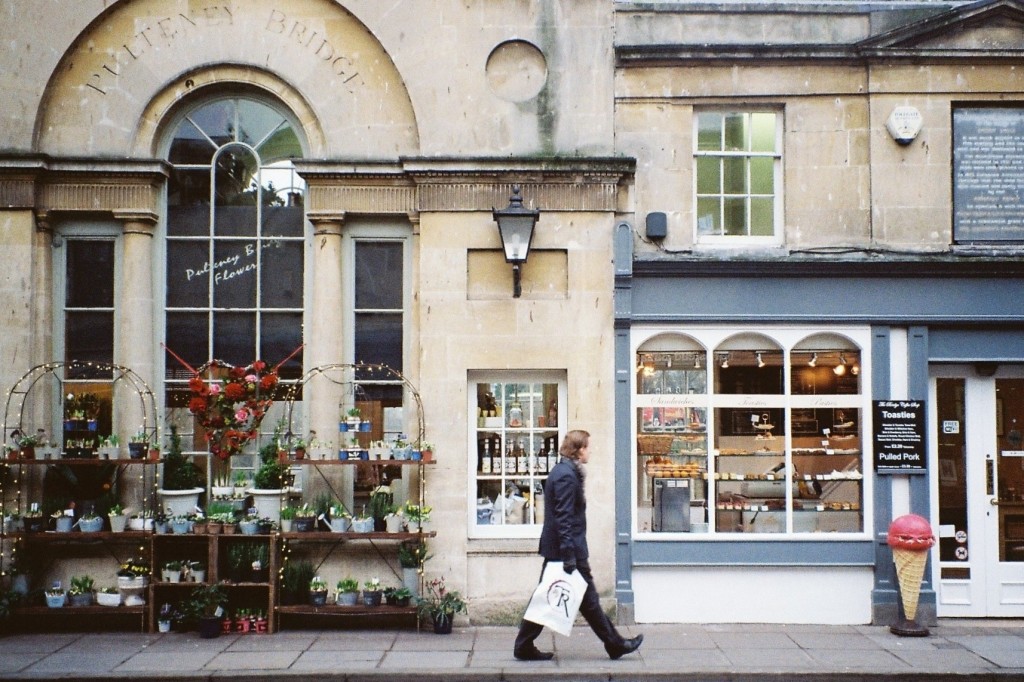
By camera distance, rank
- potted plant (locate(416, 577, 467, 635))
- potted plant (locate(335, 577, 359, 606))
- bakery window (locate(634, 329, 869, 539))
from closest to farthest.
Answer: potted plant (locate(416, 577, 467, 635)) → potted plant (locate(335, 577, 359, 606)) → bakery window (locate(634, 329, 869, 539))

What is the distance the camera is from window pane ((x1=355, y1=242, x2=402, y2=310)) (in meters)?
10.3

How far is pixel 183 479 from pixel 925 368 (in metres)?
7.97

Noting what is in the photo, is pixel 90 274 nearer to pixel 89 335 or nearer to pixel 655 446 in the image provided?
pixel 89 335

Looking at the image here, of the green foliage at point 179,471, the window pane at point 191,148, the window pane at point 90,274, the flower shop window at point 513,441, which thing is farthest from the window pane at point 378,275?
the window pane at point 90,274

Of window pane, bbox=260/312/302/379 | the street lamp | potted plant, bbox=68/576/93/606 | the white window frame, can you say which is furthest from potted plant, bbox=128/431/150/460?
the white window frame

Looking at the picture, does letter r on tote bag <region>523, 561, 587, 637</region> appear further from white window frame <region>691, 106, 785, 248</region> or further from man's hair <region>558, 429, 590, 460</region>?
white window frame <region>691, 106, 785, 248</region>

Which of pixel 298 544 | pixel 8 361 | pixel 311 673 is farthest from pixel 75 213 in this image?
pixel 311 673

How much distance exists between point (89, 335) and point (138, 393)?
2.94 ft

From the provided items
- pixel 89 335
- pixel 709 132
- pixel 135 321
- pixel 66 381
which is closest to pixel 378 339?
pixel 135 321

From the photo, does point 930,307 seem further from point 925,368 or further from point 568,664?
point 568,664

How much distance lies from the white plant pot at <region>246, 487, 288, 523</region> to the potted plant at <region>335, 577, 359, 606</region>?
0.97 metres

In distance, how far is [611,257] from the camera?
32.9 feet

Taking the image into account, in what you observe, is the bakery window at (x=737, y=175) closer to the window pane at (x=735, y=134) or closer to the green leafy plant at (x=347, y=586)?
the window pane at (x=735, y=134)

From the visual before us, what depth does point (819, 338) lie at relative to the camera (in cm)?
1015
